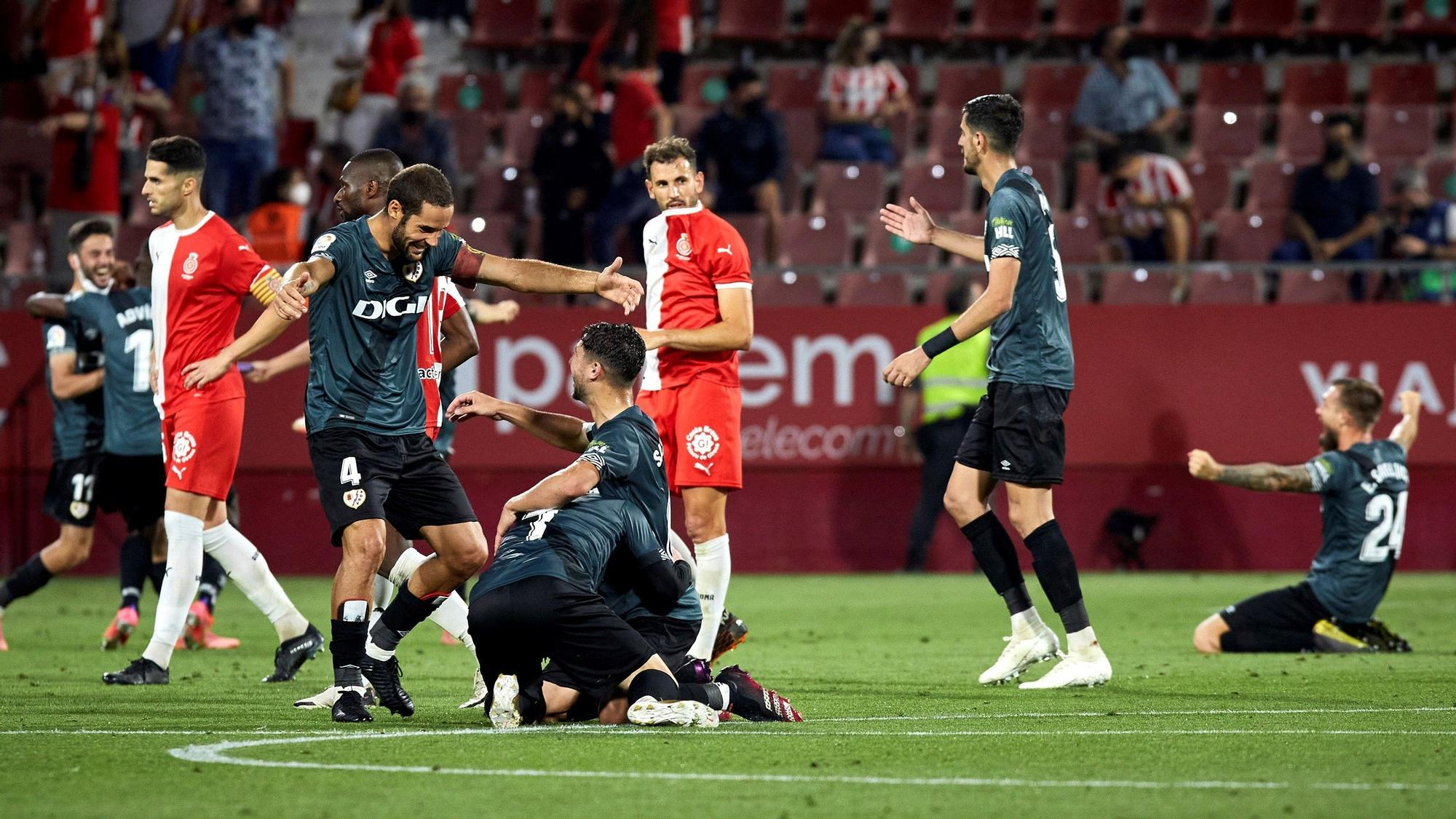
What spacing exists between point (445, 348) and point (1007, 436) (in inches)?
89.7

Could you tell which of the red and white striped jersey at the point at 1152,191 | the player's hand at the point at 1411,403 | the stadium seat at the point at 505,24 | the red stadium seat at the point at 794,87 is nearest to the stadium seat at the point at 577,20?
the stadium seat at the point at 505,24

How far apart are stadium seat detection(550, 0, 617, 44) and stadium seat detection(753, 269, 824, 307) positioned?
531cm

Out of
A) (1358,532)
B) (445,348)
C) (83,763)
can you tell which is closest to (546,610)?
(83,763)

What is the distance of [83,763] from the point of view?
17.8ft

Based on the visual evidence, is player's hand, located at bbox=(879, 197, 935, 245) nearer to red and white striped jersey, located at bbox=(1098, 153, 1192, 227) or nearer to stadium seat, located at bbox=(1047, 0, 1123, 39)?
red and white striped jersey, located at bbox=(1098, 153, 1192, 227)

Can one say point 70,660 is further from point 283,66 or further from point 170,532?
point 283,66

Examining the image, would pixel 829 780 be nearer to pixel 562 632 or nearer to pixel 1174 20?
pixel 562 632

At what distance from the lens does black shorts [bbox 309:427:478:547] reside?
6578 millimetres

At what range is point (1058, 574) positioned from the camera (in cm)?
770

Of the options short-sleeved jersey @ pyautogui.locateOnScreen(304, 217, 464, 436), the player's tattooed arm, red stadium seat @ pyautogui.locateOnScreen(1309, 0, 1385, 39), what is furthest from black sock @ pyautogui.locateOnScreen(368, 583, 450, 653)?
red stadium seat @ pyautogui.locateOnScreen(1309, 0, 1385, 39)

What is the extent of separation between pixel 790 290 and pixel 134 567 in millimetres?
6096

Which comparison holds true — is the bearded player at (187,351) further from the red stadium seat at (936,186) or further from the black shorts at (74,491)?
the red stadium seat at (936,186)

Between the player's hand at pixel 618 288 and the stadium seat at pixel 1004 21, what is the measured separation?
12822mm

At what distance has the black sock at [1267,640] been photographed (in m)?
9.30
